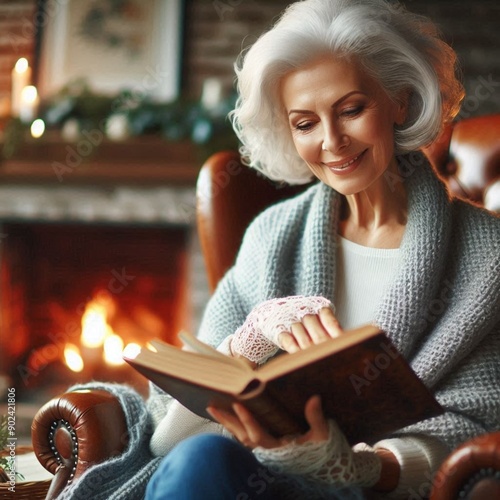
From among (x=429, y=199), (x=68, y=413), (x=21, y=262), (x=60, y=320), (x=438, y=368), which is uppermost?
(x=429, y=199)

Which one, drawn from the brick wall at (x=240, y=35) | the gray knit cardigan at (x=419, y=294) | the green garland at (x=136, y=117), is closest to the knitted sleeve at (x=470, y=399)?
the gray knit cardigan at (x=419, y=294)

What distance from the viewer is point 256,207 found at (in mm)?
1963

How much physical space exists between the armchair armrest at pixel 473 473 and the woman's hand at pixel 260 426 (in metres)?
0.17

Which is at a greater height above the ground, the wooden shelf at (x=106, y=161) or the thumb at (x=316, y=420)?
the wooden shelf at (x=106, y=161)

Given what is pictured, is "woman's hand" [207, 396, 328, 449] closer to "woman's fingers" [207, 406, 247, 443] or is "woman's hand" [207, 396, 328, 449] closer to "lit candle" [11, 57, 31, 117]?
"woman's fingers" [207, 406, 247, 443]

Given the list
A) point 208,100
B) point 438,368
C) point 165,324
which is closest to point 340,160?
point 438,368

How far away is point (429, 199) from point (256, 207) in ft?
1.94

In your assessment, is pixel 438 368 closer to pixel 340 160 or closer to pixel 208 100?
pixel 340 160

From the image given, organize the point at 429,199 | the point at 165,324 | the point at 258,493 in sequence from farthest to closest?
the point at 165,324
the point at 429,199
the point at 258,493

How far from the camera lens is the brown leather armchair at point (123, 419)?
3.34ft

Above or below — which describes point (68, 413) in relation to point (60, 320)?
above

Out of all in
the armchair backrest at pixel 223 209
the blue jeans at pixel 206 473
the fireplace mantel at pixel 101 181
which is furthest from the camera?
the fireplace mantel at pixel 101 181

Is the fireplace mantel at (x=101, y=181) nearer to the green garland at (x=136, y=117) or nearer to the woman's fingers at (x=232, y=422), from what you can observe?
the green garland at (x=136, y=117)

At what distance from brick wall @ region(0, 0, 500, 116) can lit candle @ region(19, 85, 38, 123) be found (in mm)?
350
